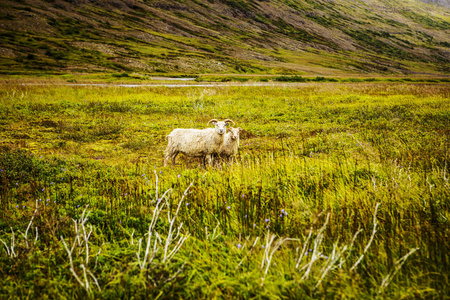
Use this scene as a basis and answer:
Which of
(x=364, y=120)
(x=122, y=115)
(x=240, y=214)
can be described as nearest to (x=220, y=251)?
(x=240, y=214)

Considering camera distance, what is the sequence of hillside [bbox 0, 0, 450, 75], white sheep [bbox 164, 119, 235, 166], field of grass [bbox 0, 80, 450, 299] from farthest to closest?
hillside [bbox 0, 0, 450, 75]
white sheep [bbox 164, 119, 235, 166]
field of grass [bbox 0, 80, 450, 299]

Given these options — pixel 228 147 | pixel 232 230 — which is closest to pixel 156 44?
pixel 228 147

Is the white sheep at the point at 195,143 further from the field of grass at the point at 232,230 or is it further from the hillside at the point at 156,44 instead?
the hillside at the point at 156,44

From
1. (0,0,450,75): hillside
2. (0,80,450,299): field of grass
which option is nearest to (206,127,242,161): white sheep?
(0,80,450,299): field of grass

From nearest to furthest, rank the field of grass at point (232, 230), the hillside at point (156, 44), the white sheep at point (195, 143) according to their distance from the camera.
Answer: the field of grass at point (232, 230)
the white sheep at point (195, 143)
the hillside at point (156, 44)

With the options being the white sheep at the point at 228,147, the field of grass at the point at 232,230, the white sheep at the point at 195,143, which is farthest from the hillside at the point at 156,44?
the field of grass at the point at 232,230

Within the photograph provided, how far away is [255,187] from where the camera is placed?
419 cm

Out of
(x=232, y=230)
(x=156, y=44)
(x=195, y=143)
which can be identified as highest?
(x=156, y=44)

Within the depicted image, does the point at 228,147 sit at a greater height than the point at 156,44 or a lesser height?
lesser

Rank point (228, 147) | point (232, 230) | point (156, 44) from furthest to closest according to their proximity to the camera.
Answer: point (156, 44) → point (228, 147) → point (232, 230)

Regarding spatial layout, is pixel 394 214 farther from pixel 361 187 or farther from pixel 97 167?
pixel 97 167

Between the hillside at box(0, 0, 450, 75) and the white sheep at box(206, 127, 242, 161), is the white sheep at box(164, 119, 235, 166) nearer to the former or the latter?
the white sheep at box(206, 127, 242, 161)

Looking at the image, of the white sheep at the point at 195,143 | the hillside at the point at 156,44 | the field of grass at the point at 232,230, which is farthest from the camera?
the hillside at the point at 156,44

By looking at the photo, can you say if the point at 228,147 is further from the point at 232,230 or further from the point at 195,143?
the point at 232,230
